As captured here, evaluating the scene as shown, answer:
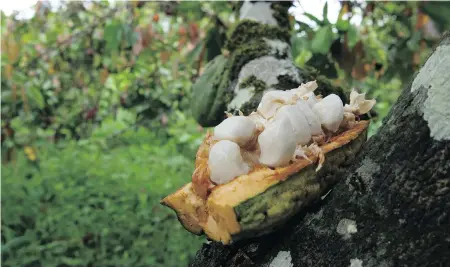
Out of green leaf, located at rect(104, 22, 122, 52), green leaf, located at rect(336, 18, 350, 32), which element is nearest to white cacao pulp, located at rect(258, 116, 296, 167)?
green leaf, located at rect(336, 18, 350, 32)

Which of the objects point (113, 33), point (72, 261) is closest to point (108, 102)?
point (72, 261)

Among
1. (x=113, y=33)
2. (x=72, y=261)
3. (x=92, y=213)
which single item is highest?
(x=113, y=33)

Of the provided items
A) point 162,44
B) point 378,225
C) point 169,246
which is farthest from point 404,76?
point 378,225

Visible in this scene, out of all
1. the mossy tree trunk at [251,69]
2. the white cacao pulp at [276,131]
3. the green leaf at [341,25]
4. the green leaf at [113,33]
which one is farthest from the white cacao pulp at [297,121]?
the green leaf at [113,33]

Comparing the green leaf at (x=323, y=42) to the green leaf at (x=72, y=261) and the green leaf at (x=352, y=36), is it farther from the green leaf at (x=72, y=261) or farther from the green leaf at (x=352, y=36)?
the green leaf at (x=72, y=261)

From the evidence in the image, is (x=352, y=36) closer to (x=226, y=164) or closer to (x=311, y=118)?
(x=311, y=118)

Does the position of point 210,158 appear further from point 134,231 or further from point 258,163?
point 134,231
